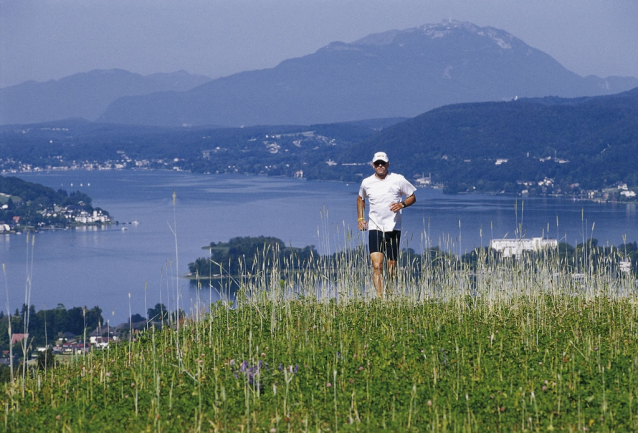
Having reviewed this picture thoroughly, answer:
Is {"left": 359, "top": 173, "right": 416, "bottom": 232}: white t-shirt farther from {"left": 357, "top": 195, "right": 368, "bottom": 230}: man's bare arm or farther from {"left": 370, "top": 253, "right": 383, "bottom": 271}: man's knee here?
{"left": 370, "top": 253, "right": 383, "bottom": 271}: man's knee

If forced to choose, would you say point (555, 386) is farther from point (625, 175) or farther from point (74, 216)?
point (625, 175)

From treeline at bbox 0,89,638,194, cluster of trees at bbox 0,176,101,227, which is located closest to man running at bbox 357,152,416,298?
cluster of trees at bbox 0,176,101,227

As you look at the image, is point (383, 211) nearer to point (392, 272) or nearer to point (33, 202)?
point (392, 272)

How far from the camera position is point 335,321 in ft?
23.7

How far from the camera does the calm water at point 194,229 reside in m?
56.1

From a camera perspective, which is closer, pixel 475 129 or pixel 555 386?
pixel 555 386

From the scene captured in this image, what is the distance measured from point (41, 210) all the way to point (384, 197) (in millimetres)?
108215

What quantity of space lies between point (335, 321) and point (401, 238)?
1.67m

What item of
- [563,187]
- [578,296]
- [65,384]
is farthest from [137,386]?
[563,187]

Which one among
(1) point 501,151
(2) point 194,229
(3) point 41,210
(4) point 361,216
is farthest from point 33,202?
(4) point 361,216

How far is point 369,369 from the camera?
546 cm

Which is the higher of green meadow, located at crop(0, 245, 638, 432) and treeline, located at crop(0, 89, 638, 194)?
treeline, located at crop(0, 89, 638, 194)

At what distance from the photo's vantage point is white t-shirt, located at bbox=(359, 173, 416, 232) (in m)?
8.20

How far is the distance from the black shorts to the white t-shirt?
6cm
